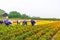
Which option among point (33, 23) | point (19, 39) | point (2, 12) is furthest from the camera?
point (2, 12)

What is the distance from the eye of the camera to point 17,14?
147625 mm

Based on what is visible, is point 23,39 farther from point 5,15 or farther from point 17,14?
point 17,14

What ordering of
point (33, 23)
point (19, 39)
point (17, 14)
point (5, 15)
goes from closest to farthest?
point (19, 39) → point (33, 23) → point (5, 15) → point (17, 14)

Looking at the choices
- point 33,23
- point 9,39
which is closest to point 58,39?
point 9,39

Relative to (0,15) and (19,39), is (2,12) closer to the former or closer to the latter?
(0,15)

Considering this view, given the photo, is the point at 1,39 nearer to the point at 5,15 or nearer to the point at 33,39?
the point at 33,39

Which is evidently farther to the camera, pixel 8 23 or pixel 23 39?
pixel 8 23

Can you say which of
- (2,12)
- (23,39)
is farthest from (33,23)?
(2,12)

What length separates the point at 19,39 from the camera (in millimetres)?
21172

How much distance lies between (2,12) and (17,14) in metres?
15.1

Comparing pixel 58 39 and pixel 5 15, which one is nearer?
pixel 58 39

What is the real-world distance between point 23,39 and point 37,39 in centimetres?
100

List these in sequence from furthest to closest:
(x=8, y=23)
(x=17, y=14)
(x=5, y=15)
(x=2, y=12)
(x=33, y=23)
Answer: (x=17, y=14) → (x=2, y=12) → (x=5, y=15) → (x=33, y=23) → (x=8, y=23)

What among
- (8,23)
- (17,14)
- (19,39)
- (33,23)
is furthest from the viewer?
(17,14)
